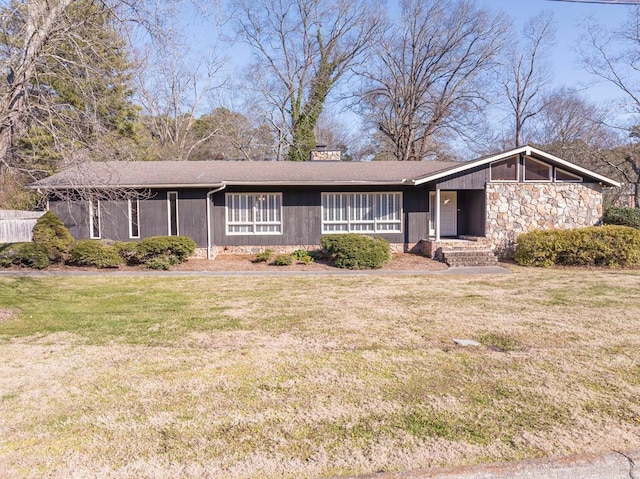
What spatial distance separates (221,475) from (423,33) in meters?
33.0

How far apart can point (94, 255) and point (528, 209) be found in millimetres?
14870

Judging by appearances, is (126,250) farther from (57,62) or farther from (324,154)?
(324,154)

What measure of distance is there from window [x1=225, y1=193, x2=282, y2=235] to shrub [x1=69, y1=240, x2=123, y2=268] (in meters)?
4.04

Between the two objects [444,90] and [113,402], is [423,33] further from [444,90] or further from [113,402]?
[113,402]

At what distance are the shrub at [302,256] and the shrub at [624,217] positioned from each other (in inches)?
470

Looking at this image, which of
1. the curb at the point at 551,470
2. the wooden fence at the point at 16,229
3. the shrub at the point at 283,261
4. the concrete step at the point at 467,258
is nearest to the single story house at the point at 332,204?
the concrete step at the point at 467,258

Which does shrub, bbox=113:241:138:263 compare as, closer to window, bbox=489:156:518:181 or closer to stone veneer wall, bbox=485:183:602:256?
stone veneer wall, bbox=485:183:602:256

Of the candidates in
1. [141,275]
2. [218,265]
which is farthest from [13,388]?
[218,265]

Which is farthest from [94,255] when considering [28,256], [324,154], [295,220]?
[324,154]

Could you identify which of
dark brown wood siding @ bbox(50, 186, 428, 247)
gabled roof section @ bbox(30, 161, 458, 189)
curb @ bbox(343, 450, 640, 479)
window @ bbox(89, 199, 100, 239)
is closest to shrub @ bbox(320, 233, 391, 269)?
dark brown wood siding @ bbox(50, 186, 428, 247)

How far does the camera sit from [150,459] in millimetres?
2801

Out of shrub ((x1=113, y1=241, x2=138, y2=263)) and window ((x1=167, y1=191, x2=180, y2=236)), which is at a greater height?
window ((x1=167, y1=191, x2=180, y2=236))

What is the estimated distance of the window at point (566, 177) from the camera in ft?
50.9

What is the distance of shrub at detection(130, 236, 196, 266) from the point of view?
13.3m
